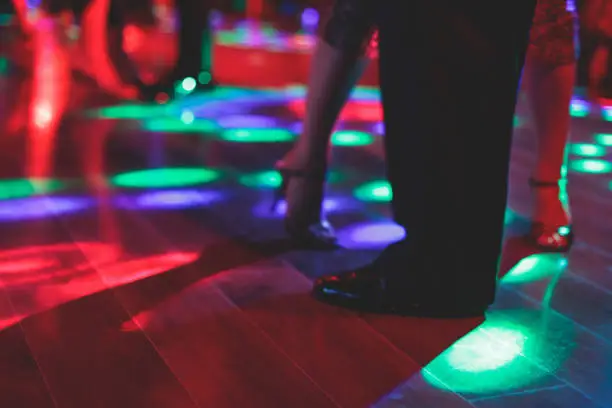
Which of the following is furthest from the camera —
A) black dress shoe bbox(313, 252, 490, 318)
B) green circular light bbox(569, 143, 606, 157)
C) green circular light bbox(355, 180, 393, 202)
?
green circular light bbox(569, 143, 606, 157)

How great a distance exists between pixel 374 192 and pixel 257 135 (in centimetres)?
70

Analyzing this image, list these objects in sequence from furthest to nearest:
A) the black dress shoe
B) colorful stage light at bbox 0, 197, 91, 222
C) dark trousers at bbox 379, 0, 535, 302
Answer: colorful stage light at bbox 0, 197, 91, 222
the black dress shoe
dark trousers at bbox 379, 0, 535, 302

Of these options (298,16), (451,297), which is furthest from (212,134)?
(298,16)

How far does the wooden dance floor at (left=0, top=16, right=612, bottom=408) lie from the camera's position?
88 cm

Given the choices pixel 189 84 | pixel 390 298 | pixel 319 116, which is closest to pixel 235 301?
pixel 390 298

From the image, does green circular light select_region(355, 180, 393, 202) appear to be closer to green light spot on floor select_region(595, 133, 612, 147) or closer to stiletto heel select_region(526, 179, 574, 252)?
stiletto heel select_region(526, 179, 574, 252)

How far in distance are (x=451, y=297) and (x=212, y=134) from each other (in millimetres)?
1460

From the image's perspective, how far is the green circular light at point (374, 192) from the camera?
1.76 metres

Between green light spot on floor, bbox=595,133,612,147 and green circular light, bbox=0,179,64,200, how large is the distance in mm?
1651

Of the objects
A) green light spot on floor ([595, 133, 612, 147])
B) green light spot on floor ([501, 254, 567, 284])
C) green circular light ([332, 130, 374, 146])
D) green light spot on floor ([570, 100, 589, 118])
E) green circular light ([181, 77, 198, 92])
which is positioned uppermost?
green circular light ([181, 77, 198, 92])

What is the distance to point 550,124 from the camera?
4.83 feet

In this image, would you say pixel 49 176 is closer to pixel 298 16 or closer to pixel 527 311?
pixel 527 311

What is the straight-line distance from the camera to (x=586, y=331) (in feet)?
3.48

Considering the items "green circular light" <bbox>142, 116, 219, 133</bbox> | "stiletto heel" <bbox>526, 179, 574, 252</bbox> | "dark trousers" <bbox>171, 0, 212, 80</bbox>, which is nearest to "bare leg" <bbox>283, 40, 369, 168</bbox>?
"stiletto heel" <bbox>526, 179, 574, 252</bbox>
